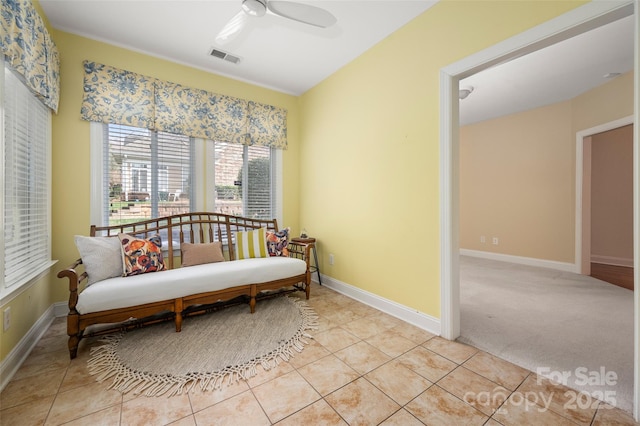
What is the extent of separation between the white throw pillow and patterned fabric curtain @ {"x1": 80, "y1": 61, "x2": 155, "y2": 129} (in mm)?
1283

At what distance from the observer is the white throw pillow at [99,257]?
7.13 ft

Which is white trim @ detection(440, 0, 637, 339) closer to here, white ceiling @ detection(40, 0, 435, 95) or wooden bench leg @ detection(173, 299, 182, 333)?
white ceiling @ detection(40, 0, 435, 95)

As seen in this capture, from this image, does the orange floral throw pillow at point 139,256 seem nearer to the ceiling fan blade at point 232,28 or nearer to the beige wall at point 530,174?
the ceiling fan blade at point 232,28

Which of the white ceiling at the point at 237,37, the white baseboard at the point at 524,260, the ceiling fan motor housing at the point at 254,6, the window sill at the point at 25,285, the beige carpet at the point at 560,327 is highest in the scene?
the white ceiling at the point at 237,37

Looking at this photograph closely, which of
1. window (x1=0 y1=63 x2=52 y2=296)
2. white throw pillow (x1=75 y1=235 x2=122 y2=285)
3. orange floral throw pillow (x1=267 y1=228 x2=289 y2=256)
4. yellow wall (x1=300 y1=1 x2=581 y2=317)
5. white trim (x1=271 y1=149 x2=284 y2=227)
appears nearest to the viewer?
window (x1=0 y1=63 x2=52 y2=296)

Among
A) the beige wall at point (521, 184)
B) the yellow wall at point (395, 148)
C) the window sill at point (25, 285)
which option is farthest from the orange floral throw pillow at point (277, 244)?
the beige wall at point (521, 184)

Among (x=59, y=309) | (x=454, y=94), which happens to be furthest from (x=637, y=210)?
(x=59, y=309)

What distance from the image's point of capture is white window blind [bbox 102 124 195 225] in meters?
2.77

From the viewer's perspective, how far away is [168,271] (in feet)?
8.05

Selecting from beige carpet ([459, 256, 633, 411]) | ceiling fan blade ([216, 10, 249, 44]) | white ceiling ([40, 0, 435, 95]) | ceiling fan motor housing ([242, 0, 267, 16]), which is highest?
white ceiling ([40, 0, 435, 95])

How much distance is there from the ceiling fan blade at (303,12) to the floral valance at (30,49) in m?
1.60

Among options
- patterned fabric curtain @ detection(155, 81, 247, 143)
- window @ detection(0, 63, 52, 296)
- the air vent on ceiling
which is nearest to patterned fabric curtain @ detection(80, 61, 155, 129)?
patterned fabric curtain @ detection(155, 81, 247, 143)

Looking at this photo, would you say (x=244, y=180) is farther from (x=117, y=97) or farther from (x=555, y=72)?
(x=555, y=72)

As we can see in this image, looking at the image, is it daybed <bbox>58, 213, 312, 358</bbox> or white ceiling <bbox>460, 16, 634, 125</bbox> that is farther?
white ceiling <bbox>460, 16, 634, 125</bbox>
